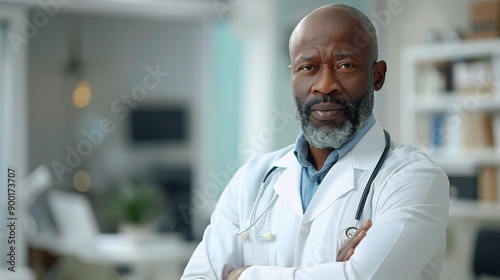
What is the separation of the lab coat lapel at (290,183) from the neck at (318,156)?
0.10 ft

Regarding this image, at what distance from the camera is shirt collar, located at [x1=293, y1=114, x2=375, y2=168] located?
1327mm

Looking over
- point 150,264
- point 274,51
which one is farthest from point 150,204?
point 274,51

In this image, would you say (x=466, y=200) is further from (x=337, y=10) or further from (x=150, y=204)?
(x=337, y=10)

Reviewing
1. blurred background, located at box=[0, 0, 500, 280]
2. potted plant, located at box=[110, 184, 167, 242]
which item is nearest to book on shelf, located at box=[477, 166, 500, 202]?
blurred background, located at box=[0, 0, 500, 280]

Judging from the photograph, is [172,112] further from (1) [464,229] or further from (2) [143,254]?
(1) [464,229]

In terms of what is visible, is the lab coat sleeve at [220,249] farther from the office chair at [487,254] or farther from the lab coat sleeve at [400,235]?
the office chair at [487,254]

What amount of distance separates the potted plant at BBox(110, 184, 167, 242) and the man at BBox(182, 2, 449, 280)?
2875 mm

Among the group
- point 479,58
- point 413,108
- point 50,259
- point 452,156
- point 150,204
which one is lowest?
point 50,259

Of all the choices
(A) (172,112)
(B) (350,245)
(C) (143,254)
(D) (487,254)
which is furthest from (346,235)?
(A) (172,112)

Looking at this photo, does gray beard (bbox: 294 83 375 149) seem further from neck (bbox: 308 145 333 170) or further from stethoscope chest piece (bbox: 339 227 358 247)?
stethoscope chest piece (bbox: 339 227 358 247)

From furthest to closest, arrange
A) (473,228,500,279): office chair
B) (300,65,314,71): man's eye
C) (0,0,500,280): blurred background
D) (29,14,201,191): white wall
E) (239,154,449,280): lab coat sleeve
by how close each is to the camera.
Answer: (29,14,201,191): white wall, (0,0,500,280): blurred background, (473,228,500,279): office chair, (300,65,314,71): man's eye, (239,154,449,280): lab coat sleeve

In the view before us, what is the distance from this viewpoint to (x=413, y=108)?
4.28 meters

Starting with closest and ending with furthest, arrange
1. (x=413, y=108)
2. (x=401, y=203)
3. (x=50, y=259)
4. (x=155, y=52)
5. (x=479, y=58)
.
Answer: (x=401, y=203) < (x=479, y=58) < (x=413, y=108) < (x=50, y=259) < (x=155, y=52)

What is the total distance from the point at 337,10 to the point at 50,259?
4.14m
